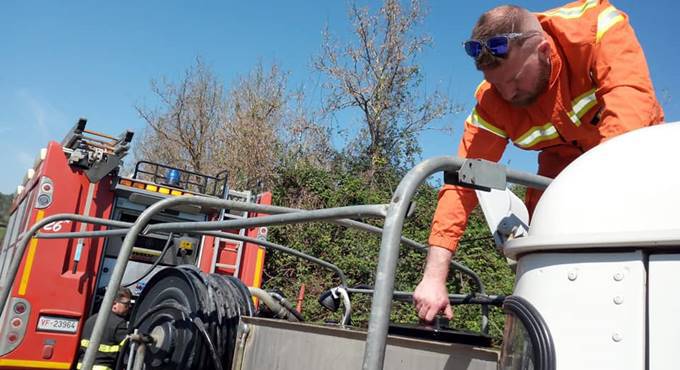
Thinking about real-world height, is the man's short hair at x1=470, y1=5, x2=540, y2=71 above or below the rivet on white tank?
above

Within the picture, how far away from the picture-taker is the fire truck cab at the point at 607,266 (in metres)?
1.04

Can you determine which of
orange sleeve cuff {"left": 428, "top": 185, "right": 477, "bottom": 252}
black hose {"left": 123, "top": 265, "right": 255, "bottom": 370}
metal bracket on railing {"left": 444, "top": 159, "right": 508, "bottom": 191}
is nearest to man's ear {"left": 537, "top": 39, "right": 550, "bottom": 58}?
orange sleeve cuff {"left": 428, "top": 185, "right": 477, "bottom": 252}

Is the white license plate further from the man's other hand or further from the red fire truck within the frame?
the man's other hand

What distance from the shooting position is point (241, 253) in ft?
23.6

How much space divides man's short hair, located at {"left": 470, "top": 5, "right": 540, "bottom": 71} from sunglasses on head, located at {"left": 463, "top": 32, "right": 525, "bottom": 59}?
1 cm

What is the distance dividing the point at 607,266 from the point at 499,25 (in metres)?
1.00

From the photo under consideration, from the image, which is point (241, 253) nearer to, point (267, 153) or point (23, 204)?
point (23, 204)

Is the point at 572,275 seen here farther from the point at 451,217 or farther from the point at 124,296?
the point at 124,296

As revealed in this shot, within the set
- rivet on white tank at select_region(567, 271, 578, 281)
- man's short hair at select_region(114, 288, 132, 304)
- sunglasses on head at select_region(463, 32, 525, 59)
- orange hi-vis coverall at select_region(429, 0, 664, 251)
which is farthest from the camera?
man's short hair at select_region(114, 288, 132, 304)

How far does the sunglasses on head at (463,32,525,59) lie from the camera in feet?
6.11

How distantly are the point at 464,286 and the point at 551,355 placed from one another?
894 cm

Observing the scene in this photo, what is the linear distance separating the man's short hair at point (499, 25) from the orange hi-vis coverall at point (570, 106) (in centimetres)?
16

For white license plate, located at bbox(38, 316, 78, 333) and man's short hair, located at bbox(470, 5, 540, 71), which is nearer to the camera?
man's short hair, located at bbox(470, 5, 540, 71)

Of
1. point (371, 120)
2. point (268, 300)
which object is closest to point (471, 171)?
point (268, 300)
